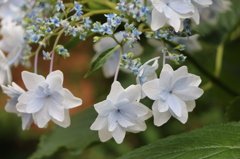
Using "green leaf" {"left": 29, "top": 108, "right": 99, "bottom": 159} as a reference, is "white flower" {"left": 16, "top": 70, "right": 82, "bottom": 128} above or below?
above

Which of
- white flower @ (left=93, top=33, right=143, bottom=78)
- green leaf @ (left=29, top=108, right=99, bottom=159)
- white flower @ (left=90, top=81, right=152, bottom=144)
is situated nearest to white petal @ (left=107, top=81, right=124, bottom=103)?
white flower @ (left=90, top=81, right=152, bottom=144)

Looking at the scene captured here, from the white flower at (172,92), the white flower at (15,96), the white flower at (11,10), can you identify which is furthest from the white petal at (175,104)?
the white flower at (11,10)

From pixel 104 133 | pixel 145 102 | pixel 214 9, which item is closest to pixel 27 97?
pixel 104 133

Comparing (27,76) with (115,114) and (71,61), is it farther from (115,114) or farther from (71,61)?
(71,61)

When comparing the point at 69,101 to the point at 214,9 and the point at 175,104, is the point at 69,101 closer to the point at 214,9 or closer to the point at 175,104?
the point at 175,104

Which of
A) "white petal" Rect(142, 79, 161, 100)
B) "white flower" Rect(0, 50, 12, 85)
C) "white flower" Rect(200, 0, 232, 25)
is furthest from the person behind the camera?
"white flower" Rect(200, 0, 232, 25)

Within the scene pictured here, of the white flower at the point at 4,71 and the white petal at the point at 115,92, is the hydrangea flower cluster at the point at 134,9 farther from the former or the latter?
the white flower at the point at 4,71

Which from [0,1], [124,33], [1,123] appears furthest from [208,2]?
[1,123]

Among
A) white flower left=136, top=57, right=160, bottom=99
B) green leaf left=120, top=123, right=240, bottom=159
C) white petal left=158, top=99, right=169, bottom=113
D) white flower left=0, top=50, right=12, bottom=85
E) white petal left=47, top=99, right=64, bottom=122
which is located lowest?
green leaf left=120, top=123, right=240, bottom=159

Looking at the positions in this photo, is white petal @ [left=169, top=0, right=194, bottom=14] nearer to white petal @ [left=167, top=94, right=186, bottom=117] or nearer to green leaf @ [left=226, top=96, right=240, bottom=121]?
white petal @ [left=167, top=94, right=186, bottom=117]
